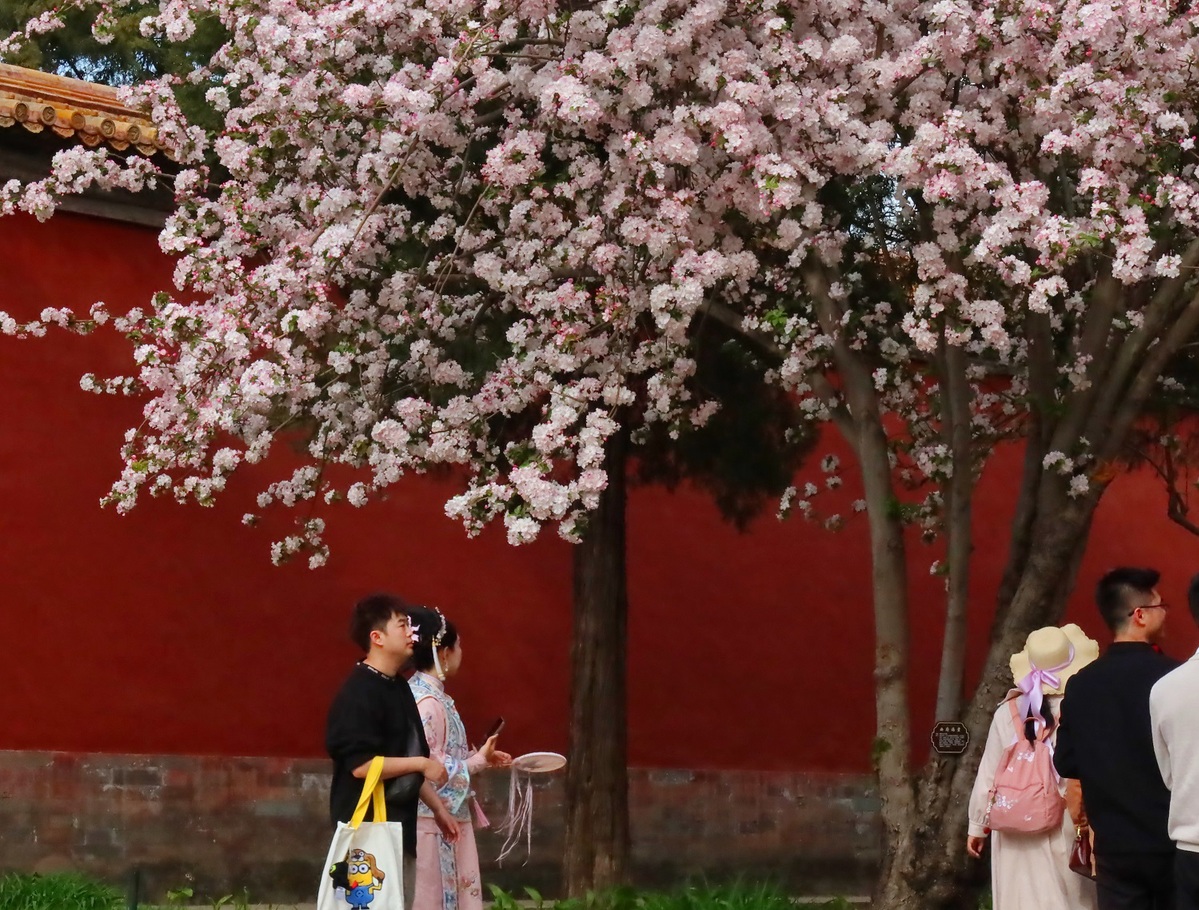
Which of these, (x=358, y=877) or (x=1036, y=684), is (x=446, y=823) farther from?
(x=1036, y=684)

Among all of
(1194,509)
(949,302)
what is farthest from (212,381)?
(1194,509)

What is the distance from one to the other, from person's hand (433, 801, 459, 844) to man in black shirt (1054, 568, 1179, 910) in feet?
6.59

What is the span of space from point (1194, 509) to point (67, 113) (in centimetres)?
964

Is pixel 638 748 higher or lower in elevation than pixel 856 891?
higher

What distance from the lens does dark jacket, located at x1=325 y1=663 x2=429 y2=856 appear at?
18.9 ft

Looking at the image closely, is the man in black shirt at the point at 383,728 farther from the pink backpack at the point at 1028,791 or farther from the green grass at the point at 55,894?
the green grass at the point at 55,894


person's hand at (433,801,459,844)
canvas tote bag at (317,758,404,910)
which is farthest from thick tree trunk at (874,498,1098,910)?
canvas tote bag at (317,758,404,910)

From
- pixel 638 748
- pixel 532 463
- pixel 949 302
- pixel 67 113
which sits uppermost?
pixel 67 113

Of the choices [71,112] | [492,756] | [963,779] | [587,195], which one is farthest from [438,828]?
[71,112]

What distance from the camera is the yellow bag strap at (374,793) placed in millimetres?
5676

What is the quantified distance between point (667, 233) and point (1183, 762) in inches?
153

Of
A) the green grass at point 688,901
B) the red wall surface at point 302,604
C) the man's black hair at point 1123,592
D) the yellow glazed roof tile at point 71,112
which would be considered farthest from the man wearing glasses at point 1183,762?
the red wall surface at point 302,604

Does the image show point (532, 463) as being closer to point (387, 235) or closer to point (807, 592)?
point (387, 235)

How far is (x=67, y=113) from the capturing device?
10031mm
